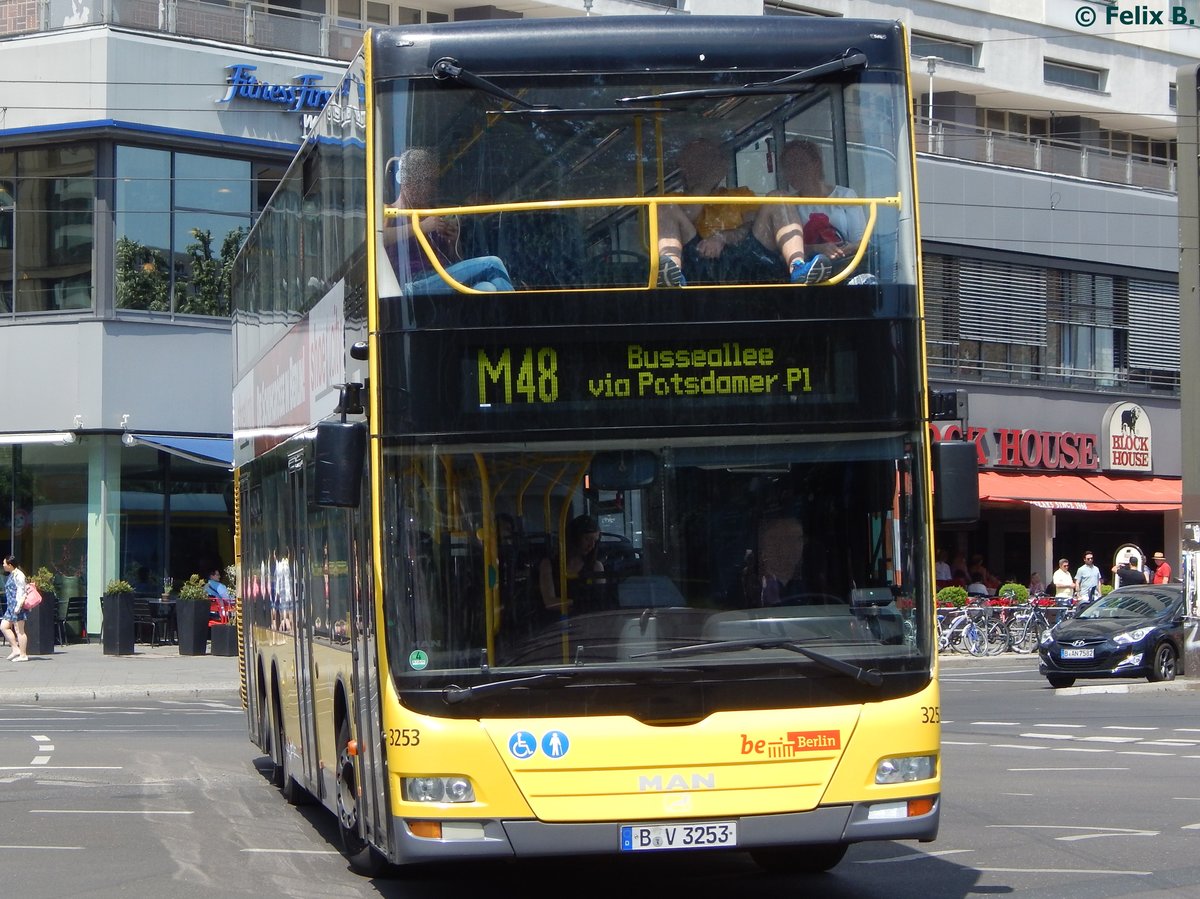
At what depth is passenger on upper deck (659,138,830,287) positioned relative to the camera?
27.0 ft

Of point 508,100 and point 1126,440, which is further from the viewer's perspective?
point 1126,440

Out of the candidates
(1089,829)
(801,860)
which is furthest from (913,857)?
(1089,829)

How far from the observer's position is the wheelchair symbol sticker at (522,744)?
7.88 m

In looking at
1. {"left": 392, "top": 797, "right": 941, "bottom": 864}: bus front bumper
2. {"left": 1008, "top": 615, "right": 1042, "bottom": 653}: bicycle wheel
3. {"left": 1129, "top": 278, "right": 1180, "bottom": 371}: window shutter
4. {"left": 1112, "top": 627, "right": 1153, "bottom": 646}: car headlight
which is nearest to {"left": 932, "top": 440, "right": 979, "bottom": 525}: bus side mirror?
{"left": 392, "top": 797, "right": 941, "bottom": 864}: bus front bumper

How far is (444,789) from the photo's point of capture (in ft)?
25.9

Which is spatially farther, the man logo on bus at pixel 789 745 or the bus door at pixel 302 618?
the bus door at pixel 302 618

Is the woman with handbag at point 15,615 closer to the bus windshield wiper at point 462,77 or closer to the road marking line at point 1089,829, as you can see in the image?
the road marking line at point 1089,829

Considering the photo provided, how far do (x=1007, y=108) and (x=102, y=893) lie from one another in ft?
138

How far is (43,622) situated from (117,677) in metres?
4.69

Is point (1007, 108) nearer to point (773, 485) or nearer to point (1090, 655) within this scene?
point (1090, 655)

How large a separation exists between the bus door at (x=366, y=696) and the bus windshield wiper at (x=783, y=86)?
7.76ft

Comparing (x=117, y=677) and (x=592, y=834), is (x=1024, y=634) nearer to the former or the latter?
(x=117, y=677)

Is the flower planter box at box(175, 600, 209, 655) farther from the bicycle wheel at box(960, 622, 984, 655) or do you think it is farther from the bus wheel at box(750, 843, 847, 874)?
the bus wheel at box(750, 843, 847, 874)

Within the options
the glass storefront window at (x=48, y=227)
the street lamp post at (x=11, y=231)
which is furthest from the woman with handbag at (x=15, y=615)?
the street lamp post at (x=11, y=231)
